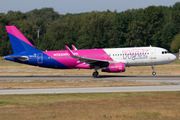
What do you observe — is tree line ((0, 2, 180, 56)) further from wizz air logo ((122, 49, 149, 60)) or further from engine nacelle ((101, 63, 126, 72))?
engine nacelle ((101, 63, 126, 72))

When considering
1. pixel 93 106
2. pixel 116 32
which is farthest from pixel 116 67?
pixel 116 32

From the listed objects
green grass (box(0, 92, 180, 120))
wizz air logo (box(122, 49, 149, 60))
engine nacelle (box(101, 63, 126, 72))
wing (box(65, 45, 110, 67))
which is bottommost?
green grass (box(0, 92, 180, 120))

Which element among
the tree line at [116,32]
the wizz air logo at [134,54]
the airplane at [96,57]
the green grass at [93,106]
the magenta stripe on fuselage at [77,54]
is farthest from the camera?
the tree line at [116,32]

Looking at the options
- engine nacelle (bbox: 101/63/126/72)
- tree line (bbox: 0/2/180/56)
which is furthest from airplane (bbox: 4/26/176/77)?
tree line (bbox: 0/2/180/56)

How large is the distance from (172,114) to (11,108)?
32.2ft

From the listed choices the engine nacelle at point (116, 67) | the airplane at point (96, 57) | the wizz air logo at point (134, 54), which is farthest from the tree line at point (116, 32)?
the engine nacelle at point (116, 67)

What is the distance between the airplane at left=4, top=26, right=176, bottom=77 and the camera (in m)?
38.0

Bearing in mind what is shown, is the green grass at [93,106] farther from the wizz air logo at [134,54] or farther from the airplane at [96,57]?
the wizz air logo at [134,54]

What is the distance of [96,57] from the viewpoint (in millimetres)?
39094

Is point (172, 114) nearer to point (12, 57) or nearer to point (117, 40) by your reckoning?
point (12, 57)

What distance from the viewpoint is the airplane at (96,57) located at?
38.0 meters

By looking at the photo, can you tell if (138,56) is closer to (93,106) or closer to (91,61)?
(91,61)

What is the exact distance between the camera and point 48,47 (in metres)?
112

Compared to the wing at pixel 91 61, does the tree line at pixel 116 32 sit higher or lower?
higher
